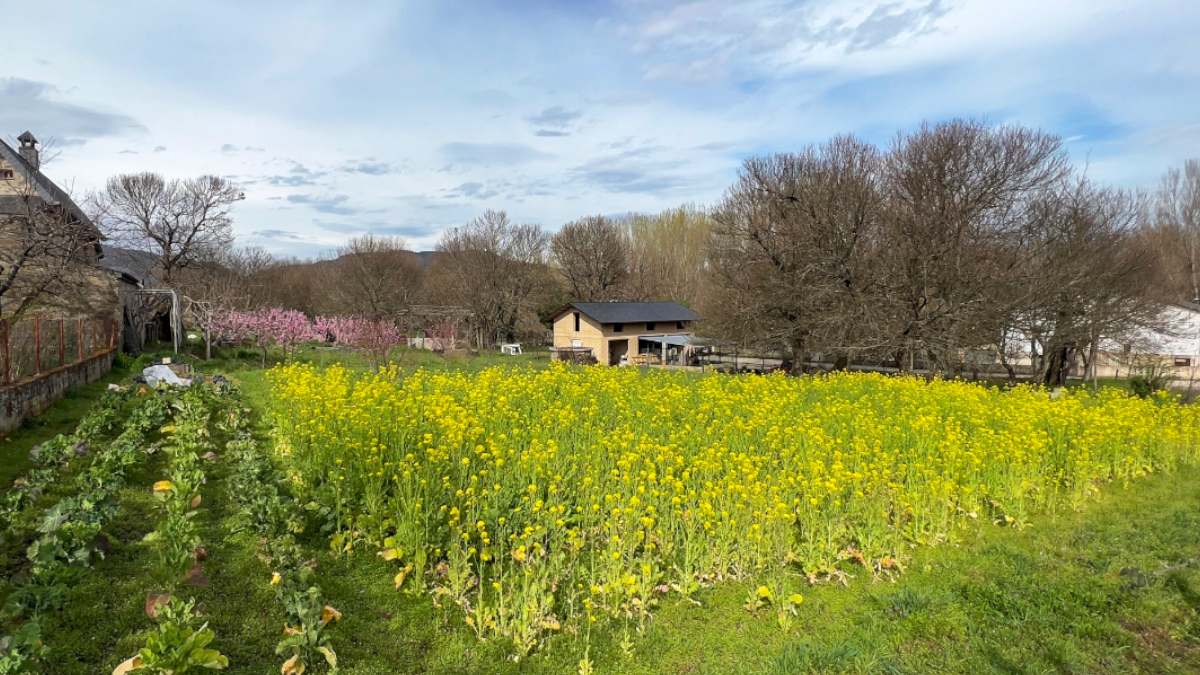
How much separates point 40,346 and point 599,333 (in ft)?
107

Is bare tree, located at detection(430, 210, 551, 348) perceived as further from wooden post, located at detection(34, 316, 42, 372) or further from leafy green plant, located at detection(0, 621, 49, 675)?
leafy green plant, located at detection(0, 621, 49, 675)

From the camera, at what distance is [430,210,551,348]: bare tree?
51.7 metres

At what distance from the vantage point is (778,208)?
27000mm

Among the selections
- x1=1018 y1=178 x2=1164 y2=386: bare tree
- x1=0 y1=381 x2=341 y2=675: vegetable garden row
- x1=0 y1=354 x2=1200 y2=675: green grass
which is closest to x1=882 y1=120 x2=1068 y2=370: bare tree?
x1=1018 y1=178 x2=1164 y2=386: bare tree

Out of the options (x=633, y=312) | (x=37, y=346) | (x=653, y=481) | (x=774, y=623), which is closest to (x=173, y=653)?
(x=774, y=623)

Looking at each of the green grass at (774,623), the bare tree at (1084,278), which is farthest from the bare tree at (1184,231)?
the green grass at (774,623)

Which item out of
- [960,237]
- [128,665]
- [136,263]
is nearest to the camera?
[128,665]

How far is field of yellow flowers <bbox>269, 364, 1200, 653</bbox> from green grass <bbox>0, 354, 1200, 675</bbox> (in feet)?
0.81

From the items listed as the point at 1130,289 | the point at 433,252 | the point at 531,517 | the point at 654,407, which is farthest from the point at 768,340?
the point at 433,252

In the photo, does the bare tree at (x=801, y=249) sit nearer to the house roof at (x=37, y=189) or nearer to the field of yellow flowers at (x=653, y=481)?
the field of yellow flowers at (x=653, y=481)

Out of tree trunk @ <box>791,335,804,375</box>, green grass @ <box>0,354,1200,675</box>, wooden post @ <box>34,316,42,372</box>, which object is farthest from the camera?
tree trunk @ <box>791,335,804,375</box>

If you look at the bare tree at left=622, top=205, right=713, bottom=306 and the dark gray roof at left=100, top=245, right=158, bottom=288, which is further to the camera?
the bare tree at left=622, top=205, right=713, bottom=306

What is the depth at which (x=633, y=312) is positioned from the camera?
151 feet

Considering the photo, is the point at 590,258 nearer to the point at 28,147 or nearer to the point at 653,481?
the point at 28,147
